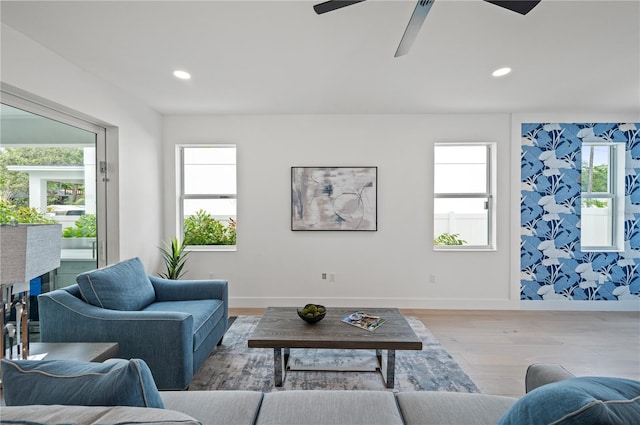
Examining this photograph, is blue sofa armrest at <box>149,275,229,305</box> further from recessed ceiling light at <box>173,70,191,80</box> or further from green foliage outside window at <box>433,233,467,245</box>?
green foliage outside window at <box>433,233,467,245</box>

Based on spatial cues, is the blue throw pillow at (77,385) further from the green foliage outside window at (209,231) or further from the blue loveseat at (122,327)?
the green foliage outside window at (209,231)

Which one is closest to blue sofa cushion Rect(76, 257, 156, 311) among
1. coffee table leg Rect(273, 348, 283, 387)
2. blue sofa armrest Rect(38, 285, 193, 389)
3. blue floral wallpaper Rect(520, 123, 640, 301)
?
blue sofa armrest Rect(38, 285, 193, 389)

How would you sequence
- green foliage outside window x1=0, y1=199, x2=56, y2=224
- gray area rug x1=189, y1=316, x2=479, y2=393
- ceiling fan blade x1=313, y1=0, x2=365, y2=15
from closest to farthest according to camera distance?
ceiling fan blade x1=313, y1=0, x2=365, y2=15 → green foliage outside window x1=0, y1=199, x2=56, y2=224 → gray area rug x1=189, y1=316, x2=479, y2=393

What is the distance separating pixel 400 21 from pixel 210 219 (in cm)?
337

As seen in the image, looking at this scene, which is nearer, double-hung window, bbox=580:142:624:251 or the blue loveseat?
the blue loveseat

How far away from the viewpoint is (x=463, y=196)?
440cm

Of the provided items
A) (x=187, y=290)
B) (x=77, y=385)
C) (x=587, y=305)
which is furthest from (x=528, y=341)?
(x=77, y=385)

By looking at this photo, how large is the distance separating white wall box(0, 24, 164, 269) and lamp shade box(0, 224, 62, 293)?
1.20m

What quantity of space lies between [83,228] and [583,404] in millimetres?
3705

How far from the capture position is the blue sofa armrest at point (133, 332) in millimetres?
2203

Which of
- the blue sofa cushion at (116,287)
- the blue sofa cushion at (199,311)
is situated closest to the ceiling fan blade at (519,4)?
the blue sofa cushion at (199,311)

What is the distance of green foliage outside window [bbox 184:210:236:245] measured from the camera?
4480mm

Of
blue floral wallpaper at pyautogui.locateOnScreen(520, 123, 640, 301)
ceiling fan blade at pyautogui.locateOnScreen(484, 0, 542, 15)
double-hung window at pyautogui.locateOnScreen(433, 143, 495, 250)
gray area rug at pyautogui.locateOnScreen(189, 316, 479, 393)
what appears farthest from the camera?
double-hung window at pyautogui.locateOnScreen(433, 143, 495, 250)

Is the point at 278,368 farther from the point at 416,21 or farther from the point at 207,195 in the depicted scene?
the point at 207,195
